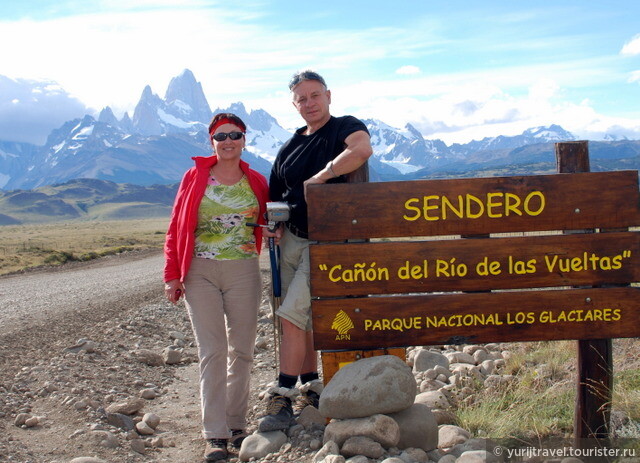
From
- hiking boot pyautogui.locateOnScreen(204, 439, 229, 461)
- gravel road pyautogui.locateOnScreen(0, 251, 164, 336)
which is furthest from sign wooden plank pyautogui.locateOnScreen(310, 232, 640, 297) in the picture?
gravel road pyautogui.locateOnScreen(0, 251, 164, 336)

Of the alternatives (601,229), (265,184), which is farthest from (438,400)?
(265,184)

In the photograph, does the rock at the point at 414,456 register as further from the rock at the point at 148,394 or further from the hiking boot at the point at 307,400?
the rock at the point at 148,394

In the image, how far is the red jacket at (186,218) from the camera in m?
4.95

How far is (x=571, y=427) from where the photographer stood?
4.91 m

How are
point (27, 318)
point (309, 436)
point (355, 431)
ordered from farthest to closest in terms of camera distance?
point (27, 318)
point (309, 436)
point (355, 431)

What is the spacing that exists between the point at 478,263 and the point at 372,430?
139 centimetres

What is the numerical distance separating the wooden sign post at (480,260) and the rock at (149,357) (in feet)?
13.5

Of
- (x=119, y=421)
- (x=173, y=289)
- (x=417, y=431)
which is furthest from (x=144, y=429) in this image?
(x=417, y=431)

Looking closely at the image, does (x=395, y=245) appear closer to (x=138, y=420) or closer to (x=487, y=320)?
(x=487, y=320)

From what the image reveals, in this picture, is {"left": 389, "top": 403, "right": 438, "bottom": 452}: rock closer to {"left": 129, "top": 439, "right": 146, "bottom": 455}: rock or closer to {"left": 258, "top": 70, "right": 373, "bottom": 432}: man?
{"left": 258, "top": 70, "right": 373, "bottom": 432}: man

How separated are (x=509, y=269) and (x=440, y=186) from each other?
2.53 feet

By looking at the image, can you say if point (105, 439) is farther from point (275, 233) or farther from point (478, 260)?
point (478, 260)

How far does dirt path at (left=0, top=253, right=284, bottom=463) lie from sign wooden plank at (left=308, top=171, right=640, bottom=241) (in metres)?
2.29

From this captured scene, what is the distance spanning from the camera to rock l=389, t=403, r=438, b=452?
177 inches
